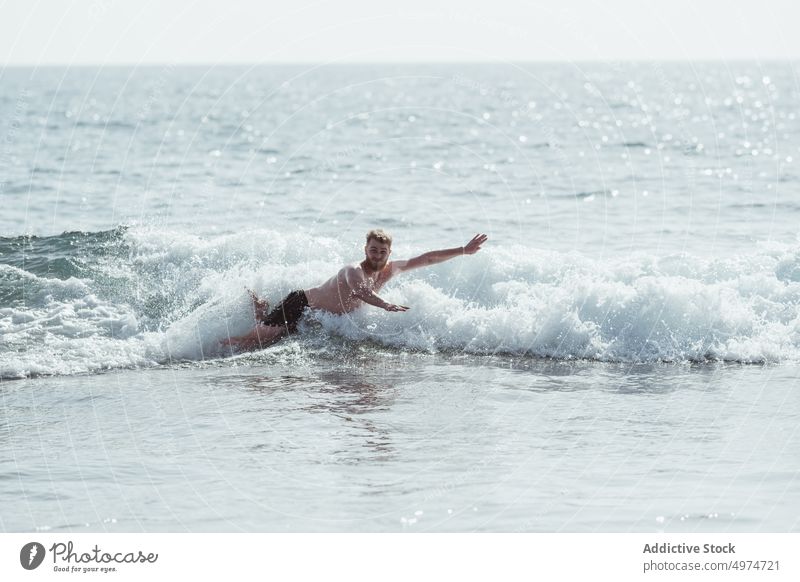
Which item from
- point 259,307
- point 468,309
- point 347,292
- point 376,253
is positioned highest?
point 376,253

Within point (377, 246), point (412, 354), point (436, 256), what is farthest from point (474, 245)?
point (412, 354)

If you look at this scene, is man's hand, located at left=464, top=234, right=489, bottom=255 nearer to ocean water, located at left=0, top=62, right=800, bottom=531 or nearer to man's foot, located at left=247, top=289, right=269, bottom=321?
ocean water, located at left=0, top=62, right=800, bottom=531

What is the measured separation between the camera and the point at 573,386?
9867 mm

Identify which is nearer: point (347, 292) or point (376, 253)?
point (376, 253)

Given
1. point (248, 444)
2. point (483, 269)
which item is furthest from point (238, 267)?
point (248, 444)

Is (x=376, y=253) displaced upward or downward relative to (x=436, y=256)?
upward

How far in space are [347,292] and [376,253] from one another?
90 centimetres

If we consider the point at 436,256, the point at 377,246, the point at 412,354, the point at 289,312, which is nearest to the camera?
the point at 377,246

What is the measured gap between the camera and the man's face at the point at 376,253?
36.7 ft
